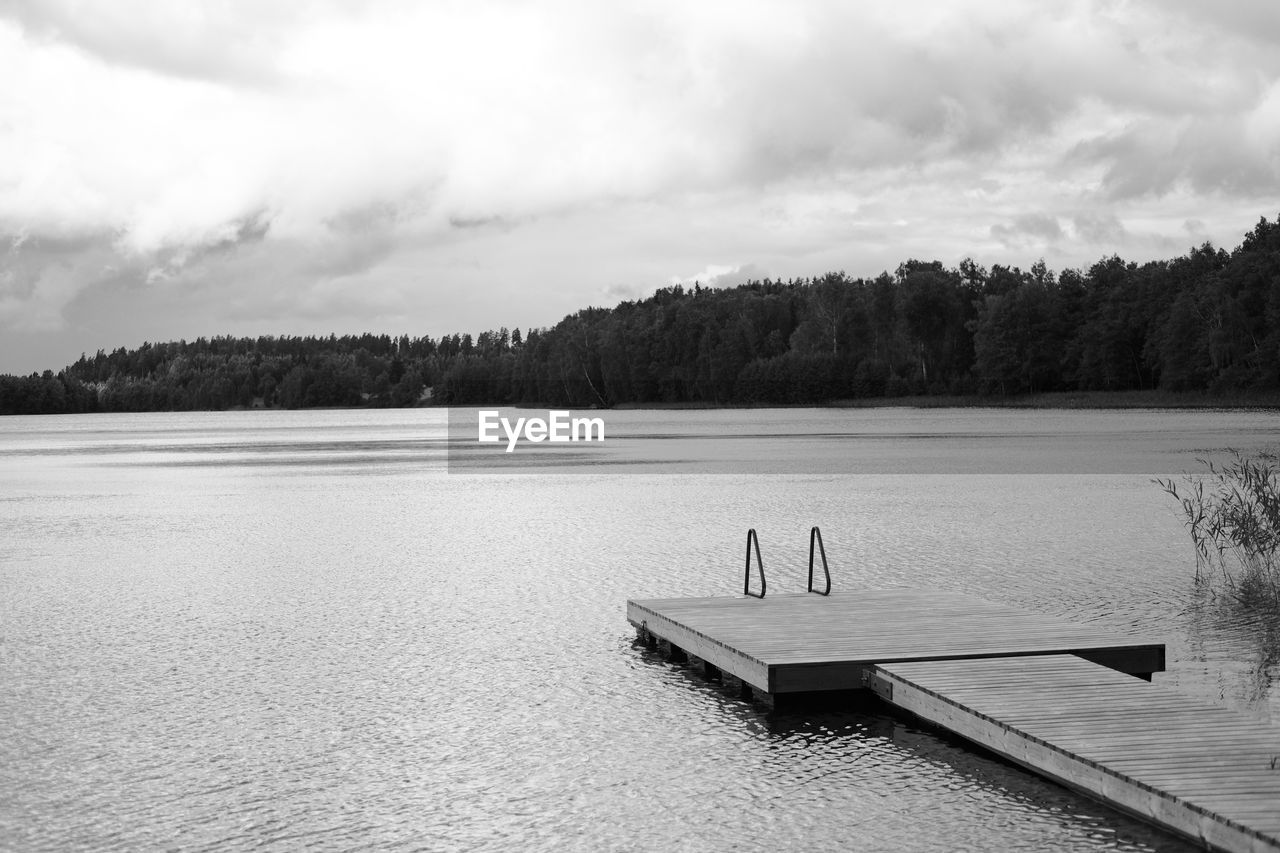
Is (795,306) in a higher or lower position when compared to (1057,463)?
higher

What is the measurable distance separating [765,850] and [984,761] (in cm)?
199

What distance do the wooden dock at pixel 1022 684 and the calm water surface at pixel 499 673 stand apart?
28cm

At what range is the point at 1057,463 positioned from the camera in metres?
36.6

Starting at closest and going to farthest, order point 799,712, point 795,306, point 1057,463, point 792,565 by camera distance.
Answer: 1. point 799,712
2. point 792,565
3. point 1057,463
4. point 795,306

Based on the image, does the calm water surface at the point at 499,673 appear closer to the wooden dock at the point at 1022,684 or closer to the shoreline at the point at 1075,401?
the wooden dock at the point at 1022,684

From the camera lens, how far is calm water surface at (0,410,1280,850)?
713 cm

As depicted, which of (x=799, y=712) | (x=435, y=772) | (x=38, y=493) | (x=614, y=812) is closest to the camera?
(x=614, y=812)

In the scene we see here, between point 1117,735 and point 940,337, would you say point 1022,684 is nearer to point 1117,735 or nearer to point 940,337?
point 1117,735

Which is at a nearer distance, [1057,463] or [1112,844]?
[1112,844]

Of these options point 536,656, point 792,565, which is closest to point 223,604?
point 536,656

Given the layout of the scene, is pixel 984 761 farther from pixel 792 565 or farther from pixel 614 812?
pixel 792 565

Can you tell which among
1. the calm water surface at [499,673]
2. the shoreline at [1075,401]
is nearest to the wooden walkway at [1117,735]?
the calm water surface at [499,673]

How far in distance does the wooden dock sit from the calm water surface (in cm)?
28

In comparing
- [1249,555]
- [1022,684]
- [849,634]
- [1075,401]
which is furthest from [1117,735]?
[1075,401]
